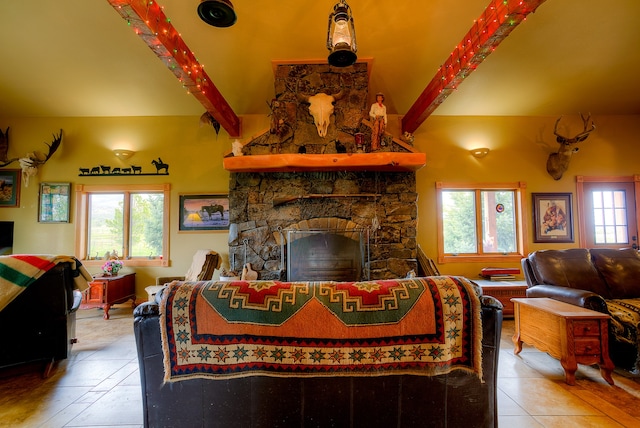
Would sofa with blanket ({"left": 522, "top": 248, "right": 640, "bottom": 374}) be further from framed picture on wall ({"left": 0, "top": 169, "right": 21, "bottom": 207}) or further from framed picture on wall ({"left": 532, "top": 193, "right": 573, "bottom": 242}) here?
framed picture on wall ({"left": 0, "top": 169, "right": 21, "bottom": 207})

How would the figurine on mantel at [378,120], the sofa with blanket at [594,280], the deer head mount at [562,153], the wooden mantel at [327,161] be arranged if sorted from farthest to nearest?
1. the deer head mount at [562,153]
2. the figurine on mantel at [378,120]
3. the wooden mantel at [327,161]
4. the sofa with blanket at [594,280]

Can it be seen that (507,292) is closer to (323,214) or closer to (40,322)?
(323,214)

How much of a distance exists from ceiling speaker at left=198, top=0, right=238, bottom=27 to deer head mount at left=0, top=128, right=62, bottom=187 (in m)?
4.39

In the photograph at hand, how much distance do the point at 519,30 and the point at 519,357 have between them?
11.4 ft

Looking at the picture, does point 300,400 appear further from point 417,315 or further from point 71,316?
point 71,316

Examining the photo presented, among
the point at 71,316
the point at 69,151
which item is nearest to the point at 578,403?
the point at 71,316

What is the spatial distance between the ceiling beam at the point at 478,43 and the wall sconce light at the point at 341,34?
1270 mm

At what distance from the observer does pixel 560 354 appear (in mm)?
2320

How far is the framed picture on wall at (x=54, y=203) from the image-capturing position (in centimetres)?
479

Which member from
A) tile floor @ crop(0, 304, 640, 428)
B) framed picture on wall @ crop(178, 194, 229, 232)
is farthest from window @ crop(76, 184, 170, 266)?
tile floor @ crop(0, 304, 640, 428)

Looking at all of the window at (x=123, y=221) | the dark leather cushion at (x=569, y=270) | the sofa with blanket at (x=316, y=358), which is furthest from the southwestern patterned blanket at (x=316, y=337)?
the window at (x=123, y=221)

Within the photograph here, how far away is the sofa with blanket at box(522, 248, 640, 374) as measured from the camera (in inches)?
97.0

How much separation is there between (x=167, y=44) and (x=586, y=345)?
13.5 ft

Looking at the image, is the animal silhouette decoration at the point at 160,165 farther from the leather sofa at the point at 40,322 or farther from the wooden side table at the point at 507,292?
the wooden side table at the point at 507,292
